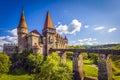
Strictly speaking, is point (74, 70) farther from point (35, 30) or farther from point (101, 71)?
point (35, 30)

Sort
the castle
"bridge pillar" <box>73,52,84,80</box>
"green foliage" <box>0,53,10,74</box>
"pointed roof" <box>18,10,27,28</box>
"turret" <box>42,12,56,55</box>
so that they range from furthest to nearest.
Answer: "pointed roof" <box>18,10,27,28</box> → "turret" <box>42,12,56,55</box> → the castle → "green foliage" <box>0,53,10,74</box> → "bridge pillar" <box>73,52,84,80</box>

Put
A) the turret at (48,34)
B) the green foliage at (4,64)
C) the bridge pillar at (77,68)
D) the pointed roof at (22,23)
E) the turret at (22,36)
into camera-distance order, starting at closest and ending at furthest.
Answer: the bridge pillar at (77,68) → the green foliage at (4,64) → the turret at (48,34) → the turret at (22,36) → the pointed roof at (22,23)

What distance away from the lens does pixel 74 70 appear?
49062mm

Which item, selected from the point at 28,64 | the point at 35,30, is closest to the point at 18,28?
the point at 35,30

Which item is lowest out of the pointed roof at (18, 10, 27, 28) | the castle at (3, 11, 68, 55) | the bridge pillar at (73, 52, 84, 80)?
the bridge pillar at (73, 52, 84, 80)

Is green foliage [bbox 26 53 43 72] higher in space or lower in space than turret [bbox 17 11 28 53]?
lower

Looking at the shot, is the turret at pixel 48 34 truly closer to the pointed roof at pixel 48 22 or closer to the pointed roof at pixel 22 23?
the pointed roof at pixel 48 22

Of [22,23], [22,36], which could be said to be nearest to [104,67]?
[22,36]

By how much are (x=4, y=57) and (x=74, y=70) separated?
25.0 m

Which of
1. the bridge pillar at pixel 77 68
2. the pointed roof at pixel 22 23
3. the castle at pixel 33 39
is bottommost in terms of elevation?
the bridge pillar at pixel 77 68

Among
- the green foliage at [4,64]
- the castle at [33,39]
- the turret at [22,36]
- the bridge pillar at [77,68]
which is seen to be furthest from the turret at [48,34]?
the bridge pillar at [77,68]

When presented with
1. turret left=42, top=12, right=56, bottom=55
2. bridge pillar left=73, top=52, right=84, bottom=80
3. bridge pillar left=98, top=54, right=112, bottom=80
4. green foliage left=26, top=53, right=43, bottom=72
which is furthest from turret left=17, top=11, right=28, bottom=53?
bridge pillar left=98, top=54, right=112, bottom=80

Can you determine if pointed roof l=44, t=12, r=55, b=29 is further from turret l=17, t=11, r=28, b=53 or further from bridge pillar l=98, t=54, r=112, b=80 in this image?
bridge pillar l=98, t=54, r=112, b=80

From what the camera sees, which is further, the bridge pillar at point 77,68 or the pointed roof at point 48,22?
the pointed roof at point 48,22
